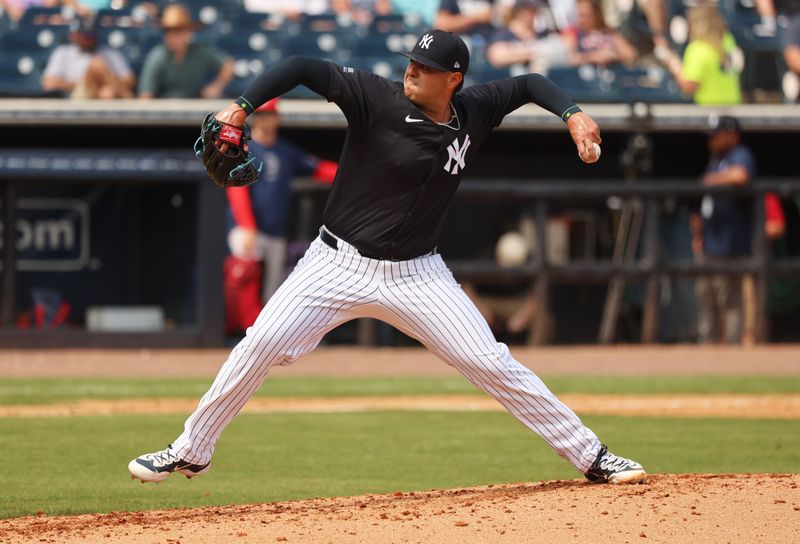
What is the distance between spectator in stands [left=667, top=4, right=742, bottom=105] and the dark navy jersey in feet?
27.6

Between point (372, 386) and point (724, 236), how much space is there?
4.14 metres

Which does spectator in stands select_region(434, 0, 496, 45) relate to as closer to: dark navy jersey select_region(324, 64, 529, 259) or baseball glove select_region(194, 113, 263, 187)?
dark navy jersey select_region(324, 64, 529, 259)

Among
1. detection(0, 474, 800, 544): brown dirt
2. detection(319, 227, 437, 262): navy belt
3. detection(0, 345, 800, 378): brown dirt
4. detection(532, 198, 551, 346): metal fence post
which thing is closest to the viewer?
detection(0, 474, 800, 544): brown dirt

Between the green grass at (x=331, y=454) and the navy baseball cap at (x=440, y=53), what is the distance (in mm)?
1940

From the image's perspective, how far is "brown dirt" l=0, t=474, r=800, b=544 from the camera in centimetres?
434

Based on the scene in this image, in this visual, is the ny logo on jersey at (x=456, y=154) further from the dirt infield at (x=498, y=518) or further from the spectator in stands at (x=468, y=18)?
the spectator in stands at (x=468, y=18)

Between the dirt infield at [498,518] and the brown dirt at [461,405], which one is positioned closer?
the dirt infield at [498,518]

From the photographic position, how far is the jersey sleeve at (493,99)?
16.8ft

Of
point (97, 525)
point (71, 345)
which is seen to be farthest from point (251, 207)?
point (97, 525)

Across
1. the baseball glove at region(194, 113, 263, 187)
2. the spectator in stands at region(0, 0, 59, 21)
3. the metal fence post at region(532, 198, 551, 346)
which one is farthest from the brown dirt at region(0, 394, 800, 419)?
the spectator in stands at region(0, 0, 59, 21)

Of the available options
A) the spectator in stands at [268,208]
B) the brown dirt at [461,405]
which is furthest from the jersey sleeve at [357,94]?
the spectator in stands at [268,208]

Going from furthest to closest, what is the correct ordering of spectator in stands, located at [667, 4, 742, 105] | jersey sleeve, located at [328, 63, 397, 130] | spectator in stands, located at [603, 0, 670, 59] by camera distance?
spectator in stands, located at [603, 0, 670, 59] → spectator in stands, located at [667, 4, 742, 105] → jersey sleeve, located at [328, 63, 397, 130]

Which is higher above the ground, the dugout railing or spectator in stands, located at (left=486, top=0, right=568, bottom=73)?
spectator in stands, located at (left=486, top=0, right=568, bottom=73)

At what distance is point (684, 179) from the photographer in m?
13.8
